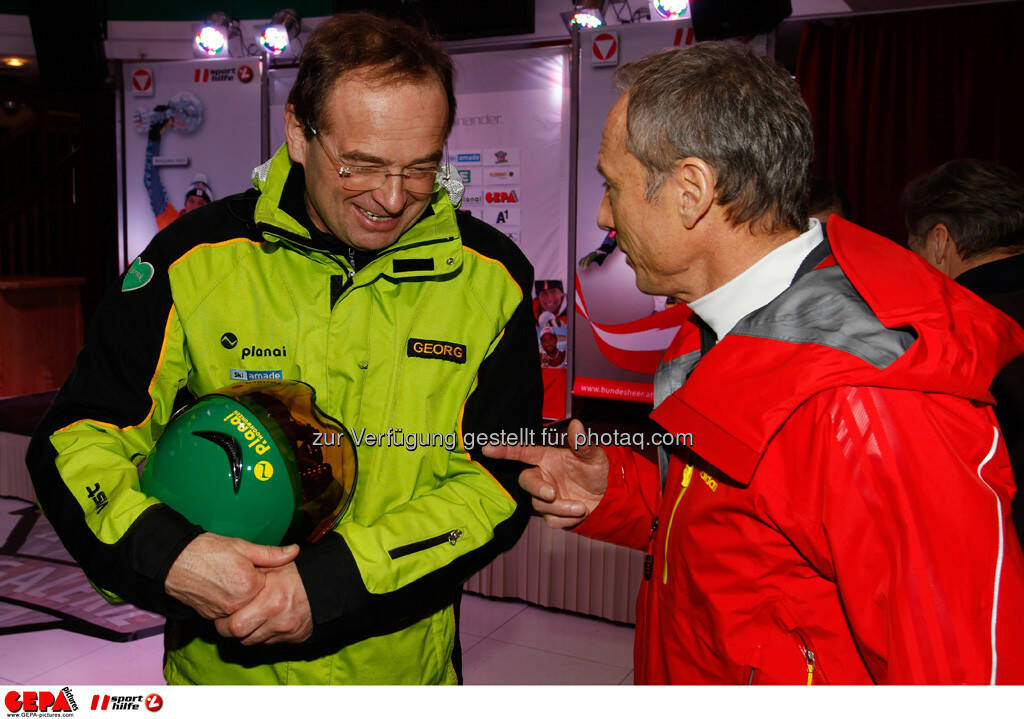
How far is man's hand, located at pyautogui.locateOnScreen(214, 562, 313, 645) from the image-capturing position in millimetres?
1160

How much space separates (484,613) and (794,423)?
3.10m

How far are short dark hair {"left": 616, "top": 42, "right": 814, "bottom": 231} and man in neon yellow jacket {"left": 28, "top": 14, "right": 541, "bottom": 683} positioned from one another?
0.39 metres

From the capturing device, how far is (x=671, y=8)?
194 inches

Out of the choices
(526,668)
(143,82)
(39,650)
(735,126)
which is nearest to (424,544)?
(735,126)

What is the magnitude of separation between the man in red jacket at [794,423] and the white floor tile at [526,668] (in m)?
2.08

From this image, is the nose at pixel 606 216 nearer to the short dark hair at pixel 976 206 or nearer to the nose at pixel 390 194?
the nose at pixel 390 194

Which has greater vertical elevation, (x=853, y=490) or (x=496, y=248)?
(x=496, y=248)

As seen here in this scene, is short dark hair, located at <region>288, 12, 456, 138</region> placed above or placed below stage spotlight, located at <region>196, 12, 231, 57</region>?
below

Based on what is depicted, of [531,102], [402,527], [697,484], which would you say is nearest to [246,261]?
[402,527]

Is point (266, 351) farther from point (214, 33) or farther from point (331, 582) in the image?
point (214, 33)

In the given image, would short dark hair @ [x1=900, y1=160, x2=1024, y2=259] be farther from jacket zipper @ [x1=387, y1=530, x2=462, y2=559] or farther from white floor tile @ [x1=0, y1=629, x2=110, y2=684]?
white floor tile @ [x1=0, y1=629, x2=110, y2=684]

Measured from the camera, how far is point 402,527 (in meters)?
1.28
